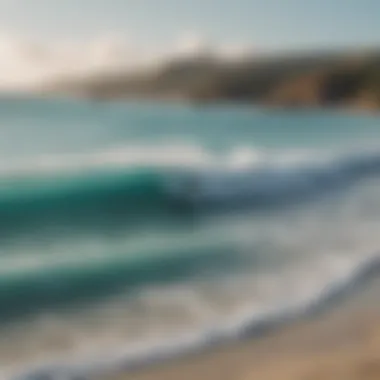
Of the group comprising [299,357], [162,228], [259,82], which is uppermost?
[259,82]

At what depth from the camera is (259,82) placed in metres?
1.64

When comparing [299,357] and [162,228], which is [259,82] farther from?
[299,357]

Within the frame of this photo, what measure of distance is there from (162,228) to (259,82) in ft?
1.39

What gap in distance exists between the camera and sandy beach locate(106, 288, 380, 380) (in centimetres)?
126

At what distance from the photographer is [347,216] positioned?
1.85 meters

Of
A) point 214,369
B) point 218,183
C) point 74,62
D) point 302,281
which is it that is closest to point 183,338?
point 214,369

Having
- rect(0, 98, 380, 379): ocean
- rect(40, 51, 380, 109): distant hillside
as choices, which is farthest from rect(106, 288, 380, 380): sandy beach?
rect(40, 51, 380, 109): distant hillside

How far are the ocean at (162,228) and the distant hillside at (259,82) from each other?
0.11 ft

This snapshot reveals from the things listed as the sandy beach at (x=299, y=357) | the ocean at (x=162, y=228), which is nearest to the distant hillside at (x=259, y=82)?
the ocean at (x=162, y=228)

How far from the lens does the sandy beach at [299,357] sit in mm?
1256

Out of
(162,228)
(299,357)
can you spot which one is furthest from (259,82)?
(299,357)

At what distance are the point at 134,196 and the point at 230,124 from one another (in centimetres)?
28

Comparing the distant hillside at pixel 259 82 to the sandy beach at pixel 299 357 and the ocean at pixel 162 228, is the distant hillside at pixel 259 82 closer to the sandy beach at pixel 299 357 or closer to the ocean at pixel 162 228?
the ocean at pixel 162 228

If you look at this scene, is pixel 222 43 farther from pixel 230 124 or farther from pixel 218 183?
pixel 218 183
